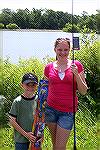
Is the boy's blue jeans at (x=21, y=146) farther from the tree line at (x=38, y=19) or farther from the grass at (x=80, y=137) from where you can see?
the tree line at (x=38, y=19)

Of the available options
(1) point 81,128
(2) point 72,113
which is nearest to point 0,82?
(1) point 81,128

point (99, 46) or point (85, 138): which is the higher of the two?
Result: point (99, 46)

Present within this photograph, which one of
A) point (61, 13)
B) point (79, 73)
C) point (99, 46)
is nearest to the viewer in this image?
point (79, 73)

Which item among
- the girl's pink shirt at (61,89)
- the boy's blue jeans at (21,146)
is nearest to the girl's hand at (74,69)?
the girl's pink shirt at (61,89)

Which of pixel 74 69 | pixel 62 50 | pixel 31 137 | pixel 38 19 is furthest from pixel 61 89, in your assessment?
pixel 38 19

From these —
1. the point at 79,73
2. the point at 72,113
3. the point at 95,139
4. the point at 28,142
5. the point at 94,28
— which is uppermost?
the point at 94,28

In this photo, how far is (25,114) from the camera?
3.29 metres

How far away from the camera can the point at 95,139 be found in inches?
187

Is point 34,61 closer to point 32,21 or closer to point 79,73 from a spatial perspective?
point 32,21

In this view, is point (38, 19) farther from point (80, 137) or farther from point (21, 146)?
point (21, 146)

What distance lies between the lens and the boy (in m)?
3.28

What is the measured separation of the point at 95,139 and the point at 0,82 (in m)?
1.35

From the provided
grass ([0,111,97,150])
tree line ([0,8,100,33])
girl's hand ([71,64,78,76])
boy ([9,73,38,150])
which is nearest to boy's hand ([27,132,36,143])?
boy ([9,73,38,150])

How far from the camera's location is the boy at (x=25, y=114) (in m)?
3.28
